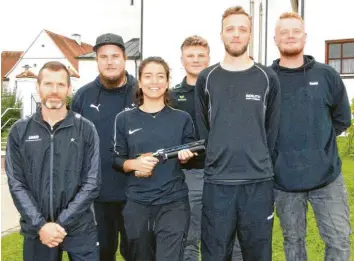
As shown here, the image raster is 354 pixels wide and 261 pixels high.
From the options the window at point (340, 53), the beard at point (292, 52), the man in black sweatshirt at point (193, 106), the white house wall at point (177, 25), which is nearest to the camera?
the beard at point (292, 52)

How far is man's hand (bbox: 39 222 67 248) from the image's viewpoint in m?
3.56

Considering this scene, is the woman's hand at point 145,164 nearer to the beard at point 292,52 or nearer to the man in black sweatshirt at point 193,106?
the man in black sweatshirt at point 193,106

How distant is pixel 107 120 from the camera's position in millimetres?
4355

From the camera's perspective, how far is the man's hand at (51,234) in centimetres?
356

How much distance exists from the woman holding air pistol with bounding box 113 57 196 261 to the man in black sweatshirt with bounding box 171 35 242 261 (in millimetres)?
396

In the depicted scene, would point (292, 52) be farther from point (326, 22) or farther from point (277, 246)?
point (326, 22)

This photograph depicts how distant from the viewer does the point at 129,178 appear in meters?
3.99

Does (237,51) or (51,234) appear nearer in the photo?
(51,234)

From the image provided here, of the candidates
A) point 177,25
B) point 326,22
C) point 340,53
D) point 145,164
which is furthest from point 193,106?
point 340,53

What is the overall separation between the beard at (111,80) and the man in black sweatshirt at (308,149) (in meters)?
1.33

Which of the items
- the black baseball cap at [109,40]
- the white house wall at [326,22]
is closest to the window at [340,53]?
the white house wall at [326,22]

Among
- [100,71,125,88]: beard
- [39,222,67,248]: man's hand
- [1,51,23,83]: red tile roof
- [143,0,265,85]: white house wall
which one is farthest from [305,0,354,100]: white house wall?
[1,51,23,83]: red tile roof

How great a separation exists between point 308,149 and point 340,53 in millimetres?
18963

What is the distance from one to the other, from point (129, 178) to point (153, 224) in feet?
1.38
